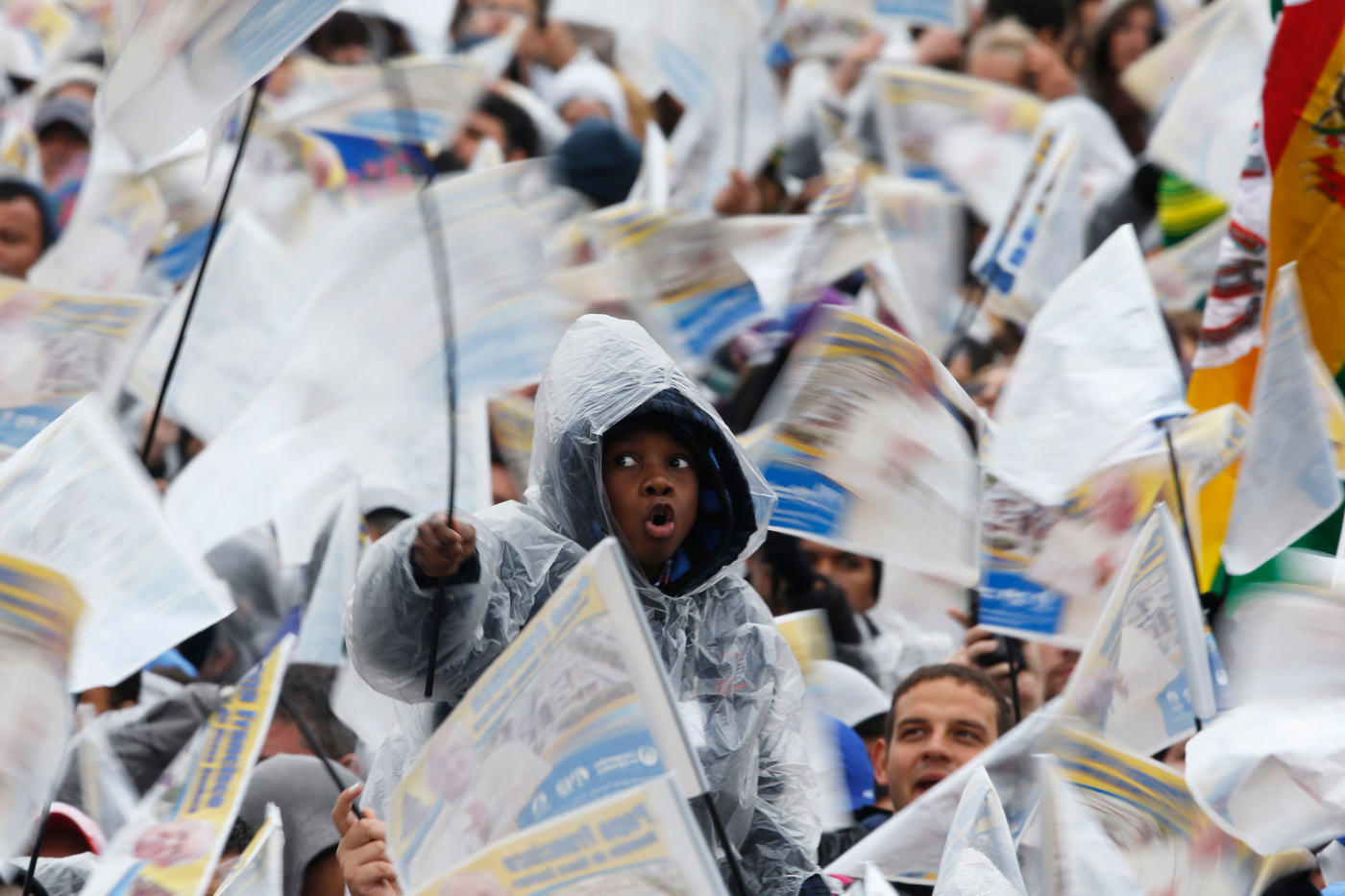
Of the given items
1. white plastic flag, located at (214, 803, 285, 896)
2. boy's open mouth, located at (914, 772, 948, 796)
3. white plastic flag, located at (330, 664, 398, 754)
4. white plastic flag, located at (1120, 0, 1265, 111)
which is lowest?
boy's open mouth, located at (914, 772, 948, 796)

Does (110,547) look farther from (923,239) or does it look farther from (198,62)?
(923,239)

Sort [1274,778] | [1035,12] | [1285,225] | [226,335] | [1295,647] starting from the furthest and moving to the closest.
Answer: [1035,12] → [226,335] → [1285,225] → [1295,647] → [1274,778]

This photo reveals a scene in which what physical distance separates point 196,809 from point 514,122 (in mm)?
3376

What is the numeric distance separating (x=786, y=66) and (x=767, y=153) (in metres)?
1.45

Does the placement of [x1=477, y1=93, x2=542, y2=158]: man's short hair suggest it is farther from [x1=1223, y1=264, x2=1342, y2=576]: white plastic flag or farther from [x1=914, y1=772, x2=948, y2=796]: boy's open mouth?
[x1=914, y1=772, x2=948, y2=796]: boy's open mouth

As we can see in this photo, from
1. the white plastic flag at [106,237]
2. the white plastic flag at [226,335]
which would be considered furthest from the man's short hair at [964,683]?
the white plastic flag at [106,237]

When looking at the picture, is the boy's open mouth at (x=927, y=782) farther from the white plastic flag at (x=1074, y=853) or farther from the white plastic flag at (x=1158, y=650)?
the white plastic flag at (x=1074, y=853)

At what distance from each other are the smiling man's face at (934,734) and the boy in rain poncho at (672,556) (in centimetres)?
85

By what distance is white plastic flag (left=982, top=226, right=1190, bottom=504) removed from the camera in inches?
132

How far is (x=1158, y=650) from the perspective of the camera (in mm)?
2982

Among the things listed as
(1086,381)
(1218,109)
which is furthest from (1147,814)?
(1218,109)

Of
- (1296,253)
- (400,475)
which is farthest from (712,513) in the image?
(1296,253)

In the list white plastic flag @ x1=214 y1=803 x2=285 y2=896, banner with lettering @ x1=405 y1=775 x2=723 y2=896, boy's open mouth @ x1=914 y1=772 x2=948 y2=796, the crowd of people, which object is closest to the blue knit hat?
the crowd of people

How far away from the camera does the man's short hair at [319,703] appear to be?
11.8 ft
